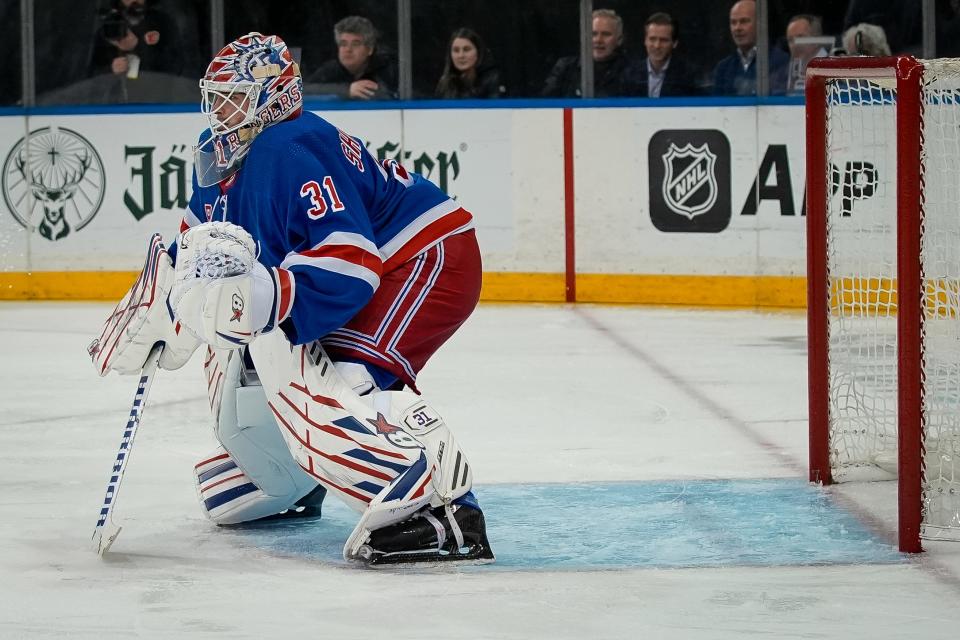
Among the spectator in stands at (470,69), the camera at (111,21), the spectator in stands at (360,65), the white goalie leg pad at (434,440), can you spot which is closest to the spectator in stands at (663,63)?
the spectator in stands at (470,69)

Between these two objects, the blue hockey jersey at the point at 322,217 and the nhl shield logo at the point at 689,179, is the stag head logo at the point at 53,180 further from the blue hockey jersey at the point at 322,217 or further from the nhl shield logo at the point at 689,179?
the blue hockey jersey at the point at 322,217


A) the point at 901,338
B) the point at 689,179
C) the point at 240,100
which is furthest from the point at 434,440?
the point at 689,179

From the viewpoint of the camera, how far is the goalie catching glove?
290 cm

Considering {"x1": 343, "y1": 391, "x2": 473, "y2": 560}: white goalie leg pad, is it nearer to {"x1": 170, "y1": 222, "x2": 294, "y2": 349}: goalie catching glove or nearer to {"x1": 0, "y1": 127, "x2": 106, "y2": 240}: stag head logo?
{"x1": 170, "y1": 222, "x2": 294, "y2": 349}: goalie catching glove

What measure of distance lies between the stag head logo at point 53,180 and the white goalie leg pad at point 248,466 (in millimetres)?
4762

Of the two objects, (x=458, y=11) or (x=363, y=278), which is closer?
(x=363, y=278)

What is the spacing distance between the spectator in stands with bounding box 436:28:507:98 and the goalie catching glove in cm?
489

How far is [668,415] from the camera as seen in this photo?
190 inches

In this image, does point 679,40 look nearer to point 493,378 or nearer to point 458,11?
point 458,11

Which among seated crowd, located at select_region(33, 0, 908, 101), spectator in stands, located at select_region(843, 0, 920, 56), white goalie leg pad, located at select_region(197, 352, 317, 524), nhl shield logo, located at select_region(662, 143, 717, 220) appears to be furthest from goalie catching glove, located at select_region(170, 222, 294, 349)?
spectator in stands, located at select_region(843, 0, 920, 56)

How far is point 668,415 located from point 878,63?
5.56 feet

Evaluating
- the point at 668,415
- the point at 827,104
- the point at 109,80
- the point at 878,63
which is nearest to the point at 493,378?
the point at 668,415

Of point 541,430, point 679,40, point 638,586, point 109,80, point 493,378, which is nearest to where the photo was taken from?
point 638,586

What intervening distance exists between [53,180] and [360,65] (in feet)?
5.03
